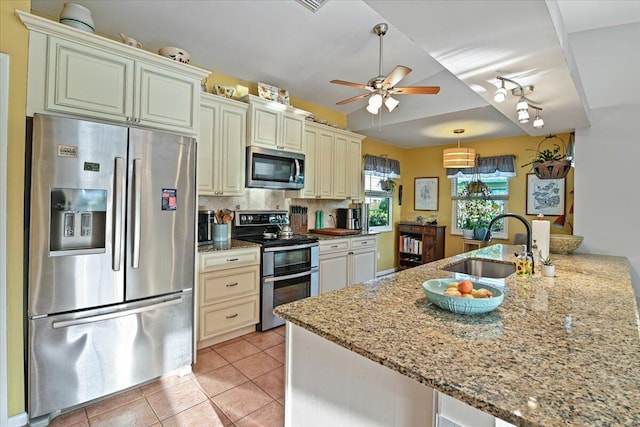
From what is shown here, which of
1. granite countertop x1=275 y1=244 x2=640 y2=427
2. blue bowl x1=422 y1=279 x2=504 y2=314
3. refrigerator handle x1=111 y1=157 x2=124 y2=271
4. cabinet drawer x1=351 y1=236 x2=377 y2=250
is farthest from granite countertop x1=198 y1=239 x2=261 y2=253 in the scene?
blue bowl x1=422 y1=279 x2=504 y2=314

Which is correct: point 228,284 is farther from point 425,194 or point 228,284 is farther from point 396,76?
point 425,194

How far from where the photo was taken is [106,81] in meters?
1.99

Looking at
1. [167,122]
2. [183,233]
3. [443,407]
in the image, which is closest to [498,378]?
[443,407]

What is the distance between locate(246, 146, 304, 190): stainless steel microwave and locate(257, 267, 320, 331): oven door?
1.01m

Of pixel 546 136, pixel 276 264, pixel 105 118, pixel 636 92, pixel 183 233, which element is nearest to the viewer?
pixel 105 118

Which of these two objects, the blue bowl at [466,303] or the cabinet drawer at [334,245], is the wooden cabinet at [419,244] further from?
the blue bowl at [466,303]

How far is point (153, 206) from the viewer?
208cm

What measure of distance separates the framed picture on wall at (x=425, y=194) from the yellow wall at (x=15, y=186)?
5449 millimetres

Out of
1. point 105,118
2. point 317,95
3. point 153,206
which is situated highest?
point 317,95

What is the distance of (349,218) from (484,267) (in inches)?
96.5

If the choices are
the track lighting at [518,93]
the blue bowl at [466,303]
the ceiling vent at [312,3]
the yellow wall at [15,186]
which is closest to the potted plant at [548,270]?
the blue bowl at [466,303]

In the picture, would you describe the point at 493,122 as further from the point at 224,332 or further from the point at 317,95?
the point at 224,332

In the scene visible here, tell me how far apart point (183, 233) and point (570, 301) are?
2.30 m

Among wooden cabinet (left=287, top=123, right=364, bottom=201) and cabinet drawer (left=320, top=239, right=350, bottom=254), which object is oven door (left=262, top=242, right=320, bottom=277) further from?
wooden cabinet (left=287, top=123, right=364, bottom=201)
